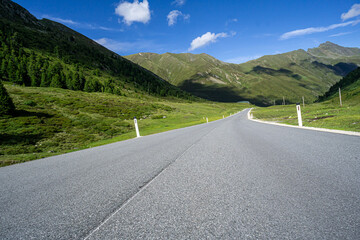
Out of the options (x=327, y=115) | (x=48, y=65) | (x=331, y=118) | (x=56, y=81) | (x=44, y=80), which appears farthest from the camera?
(x=48, y=65)

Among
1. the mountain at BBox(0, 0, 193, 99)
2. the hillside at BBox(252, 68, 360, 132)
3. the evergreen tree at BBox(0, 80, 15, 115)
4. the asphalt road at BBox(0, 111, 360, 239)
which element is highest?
the mountain at BBox(0, 0, 193, 99)

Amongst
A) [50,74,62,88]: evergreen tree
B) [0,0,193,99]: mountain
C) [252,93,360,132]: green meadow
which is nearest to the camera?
[252,93,360,132]: green meadow

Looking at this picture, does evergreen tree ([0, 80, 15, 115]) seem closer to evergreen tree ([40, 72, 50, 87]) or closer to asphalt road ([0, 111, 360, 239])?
asphalt road ([0, 111, 360, 239])

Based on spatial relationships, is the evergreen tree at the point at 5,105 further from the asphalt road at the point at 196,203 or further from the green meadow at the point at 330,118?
the green meadow at the point at 330,118

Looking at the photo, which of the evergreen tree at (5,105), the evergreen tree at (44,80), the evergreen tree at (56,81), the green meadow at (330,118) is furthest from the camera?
the evergreen tree at (56,81)

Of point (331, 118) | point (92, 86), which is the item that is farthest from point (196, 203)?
point (92, 86)

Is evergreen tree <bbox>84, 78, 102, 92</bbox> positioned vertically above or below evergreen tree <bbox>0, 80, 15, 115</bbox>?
above

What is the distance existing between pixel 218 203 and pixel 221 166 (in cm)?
211

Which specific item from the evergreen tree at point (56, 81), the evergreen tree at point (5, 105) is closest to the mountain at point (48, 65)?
the evergreen tree at point (56, 81)

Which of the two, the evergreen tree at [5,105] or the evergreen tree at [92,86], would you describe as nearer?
the evergreen tree at [5,105]

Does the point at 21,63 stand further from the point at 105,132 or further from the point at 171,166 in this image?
the point at 171,166

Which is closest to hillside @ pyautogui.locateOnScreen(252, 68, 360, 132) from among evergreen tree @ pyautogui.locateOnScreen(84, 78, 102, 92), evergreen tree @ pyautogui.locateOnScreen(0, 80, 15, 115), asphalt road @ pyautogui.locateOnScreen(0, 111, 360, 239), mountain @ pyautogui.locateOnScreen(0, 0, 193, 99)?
asphalt road @ pyautogui.locateOnScreen(0, 111, 360, 239)

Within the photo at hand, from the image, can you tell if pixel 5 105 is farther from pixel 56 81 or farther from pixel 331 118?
pixel 56 81

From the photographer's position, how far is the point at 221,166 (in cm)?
466
